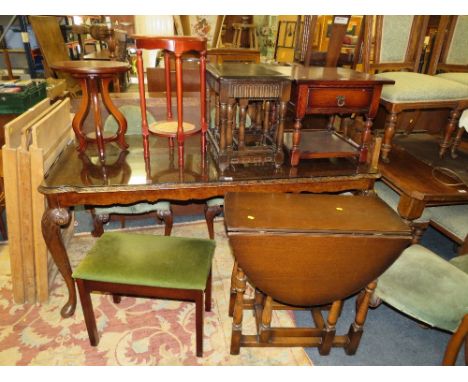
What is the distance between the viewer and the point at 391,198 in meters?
2.35

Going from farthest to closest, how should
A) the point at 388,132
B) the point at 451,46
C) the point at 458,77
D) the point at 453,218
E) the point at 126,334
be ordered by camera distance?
the point at 451,46 → the point at 458,77 → the point at 388,132 → the point at 453,218 → the point at 126,334

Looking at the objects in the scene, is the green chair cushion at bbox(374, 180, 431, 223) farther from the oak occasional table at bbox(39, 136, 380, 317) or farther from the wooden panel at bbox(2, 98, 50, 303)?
the wooden panel at bbox(2, 98, 50, 303)

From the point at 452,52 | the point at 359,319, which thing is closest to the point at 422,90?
the point at 452,52

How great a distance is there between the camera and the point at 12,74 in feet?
12.3

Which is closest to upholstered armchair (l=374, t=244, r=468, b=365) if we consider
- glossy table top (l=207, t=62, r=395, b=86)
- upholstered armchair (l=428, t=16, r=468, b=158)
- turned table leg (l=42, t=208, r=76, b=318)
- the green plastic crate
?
glossy table top (l=207, t=62, r=395, b=86)

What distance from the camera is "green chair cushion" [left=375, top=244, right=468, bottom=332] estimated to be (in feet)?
4.86

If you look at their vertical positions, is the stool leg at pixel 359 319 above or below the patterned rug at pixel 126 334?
above

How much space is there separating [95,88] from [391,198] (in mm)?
1933

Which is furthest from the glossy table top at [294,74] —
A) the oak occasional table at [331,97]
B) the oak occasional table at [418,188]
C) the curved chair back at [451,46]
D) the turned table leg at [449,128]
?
the curved chair back at [451,46]

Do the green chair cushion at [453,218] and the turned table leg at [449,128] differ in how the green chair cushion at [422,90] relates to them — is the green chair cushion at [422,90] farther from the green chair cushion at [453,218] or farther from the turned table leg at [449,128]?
the green chair cushion at [453,218]

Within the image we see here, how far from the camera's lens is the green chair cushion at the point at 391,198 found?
223 centimetres

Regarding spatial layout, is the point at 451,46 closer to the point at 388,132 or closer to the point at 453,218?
the point at 388,132

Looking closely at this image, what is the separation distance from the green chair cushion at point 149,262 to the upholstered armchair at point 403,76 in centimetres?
149

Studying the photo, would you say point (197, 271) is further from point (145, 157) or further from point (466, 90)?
point (466, 90)
